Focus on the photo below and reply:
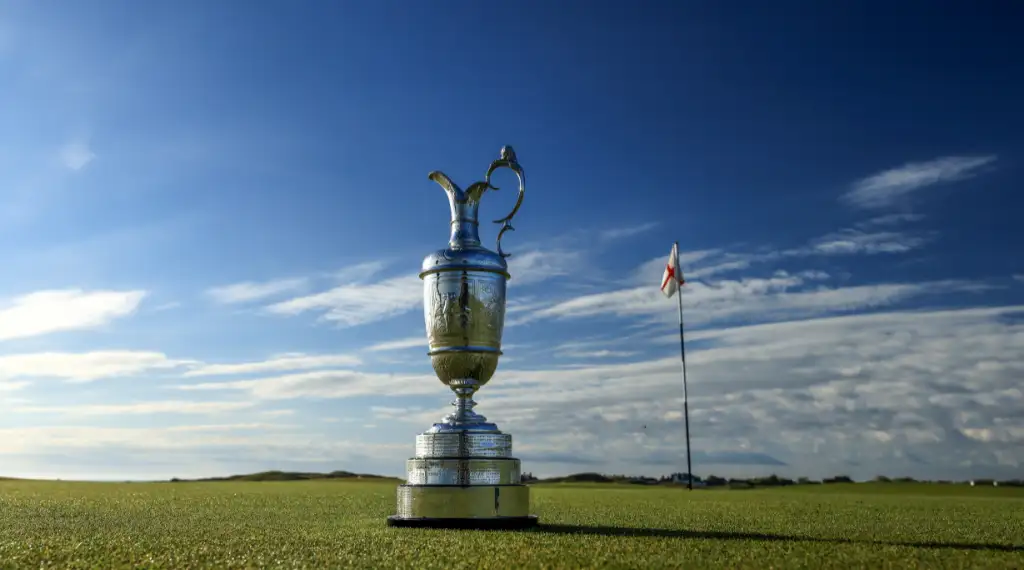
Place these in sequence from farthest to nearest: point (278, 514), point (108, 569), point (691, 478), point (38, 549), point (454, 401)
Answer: point (691, 478) < point (278, 514) < point (454, 401) < point (38, 549) < point (108, 569)

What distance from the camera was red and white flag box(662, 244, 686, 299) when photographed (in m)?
20.5

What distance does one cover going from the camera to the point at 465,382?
8.12 meters

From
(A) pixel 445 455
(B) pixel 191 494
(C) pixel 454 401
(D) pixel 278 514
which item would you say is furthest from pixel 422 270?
(B) pixel 191 494

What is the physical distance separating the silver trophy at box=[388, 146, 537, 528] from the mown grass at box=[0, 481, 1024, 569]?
0.52 metres

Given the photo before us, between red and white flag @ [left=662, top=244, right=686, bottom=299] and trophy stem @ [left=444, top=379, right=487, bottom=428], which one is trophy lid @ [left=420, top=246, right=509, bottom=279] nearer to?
trophy stem @ [left=444, top=379, right=487, bottom=428]

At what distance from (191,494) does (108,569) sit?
341 inches

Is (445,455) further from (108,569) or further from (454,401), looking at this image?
(108,569)

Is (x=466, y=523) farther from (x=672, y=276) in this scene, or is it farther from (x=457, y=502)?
(x=672, y=276)

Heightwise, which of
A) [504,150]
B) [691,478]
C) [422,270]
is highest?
[504,150]

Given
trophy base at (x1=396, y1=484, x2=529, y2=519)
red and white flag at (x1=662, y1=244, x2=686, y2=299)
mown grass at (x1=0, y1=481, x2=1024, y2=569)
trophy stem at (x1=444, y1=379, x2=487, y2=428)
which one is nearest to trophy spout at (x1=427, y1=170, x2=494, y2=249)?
trophy stem at (x1=444, y1=379, x2=487, y2=428)

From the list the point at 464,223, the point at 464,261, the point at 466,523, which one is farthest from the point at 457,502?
the point at 464,223

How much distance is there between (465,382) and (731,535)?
300 cm

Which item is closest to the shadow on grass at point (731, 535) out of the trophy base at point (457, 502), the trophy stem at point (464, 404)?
the trophy base at point (457, 502)

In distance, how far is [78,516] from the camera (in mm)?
8562
